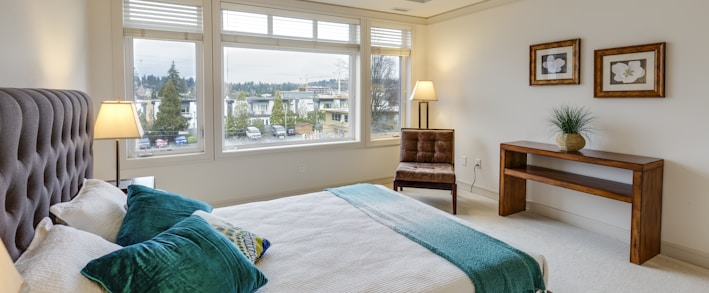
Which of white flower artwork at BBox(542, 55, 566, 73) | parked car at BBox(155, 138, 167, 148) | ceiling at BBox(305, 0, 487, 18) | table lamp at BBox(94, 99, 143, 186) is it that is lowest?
parked car at BBox(155, 138, 167, 148)

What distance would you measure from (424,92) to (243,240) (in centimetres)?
369

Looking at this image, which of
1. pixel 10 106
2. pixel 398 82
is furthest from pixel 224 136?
pixel 10 106

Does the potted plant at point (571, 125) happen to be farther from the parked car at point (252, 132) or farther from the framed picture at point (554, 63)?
the parked car at point (252, 132)

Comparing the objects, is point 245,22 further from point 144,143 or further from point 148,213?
point 148,213

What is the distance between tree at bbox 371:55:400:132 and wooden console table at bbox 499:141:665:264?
1.92 meters

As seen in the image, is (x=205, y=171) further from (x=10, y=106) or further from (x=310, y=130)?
(x=10, y=106)

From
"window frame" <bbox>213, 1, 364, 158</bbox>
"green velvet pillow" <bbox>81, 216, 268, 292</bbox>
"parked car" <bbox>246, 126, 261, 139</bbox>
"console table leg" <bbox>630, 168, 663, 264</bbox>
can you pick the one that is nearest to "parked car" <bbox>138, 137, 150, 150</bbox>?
"window frame" <bbox>213, 1, 364, 158</bbox>

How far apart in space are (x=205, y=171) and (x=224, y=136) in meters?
0.45

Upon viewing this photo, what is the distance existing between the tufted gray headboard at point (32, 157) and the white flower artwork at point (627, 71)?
396cm

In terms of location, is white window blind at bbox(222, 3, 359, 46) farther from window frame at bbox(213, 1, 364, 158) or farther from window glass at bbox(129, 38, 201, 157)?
window glass at bbox(129, 38, 201, 157)

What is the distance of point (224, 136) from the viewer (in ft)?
14.2

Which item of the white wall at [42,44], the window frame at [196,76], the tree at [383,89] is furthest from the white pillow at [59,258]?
the tree at [383,89]

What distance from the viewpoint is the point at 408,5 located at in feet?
15.3

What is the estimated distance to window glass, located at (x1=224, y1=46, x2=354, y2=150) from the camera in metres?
4.37
